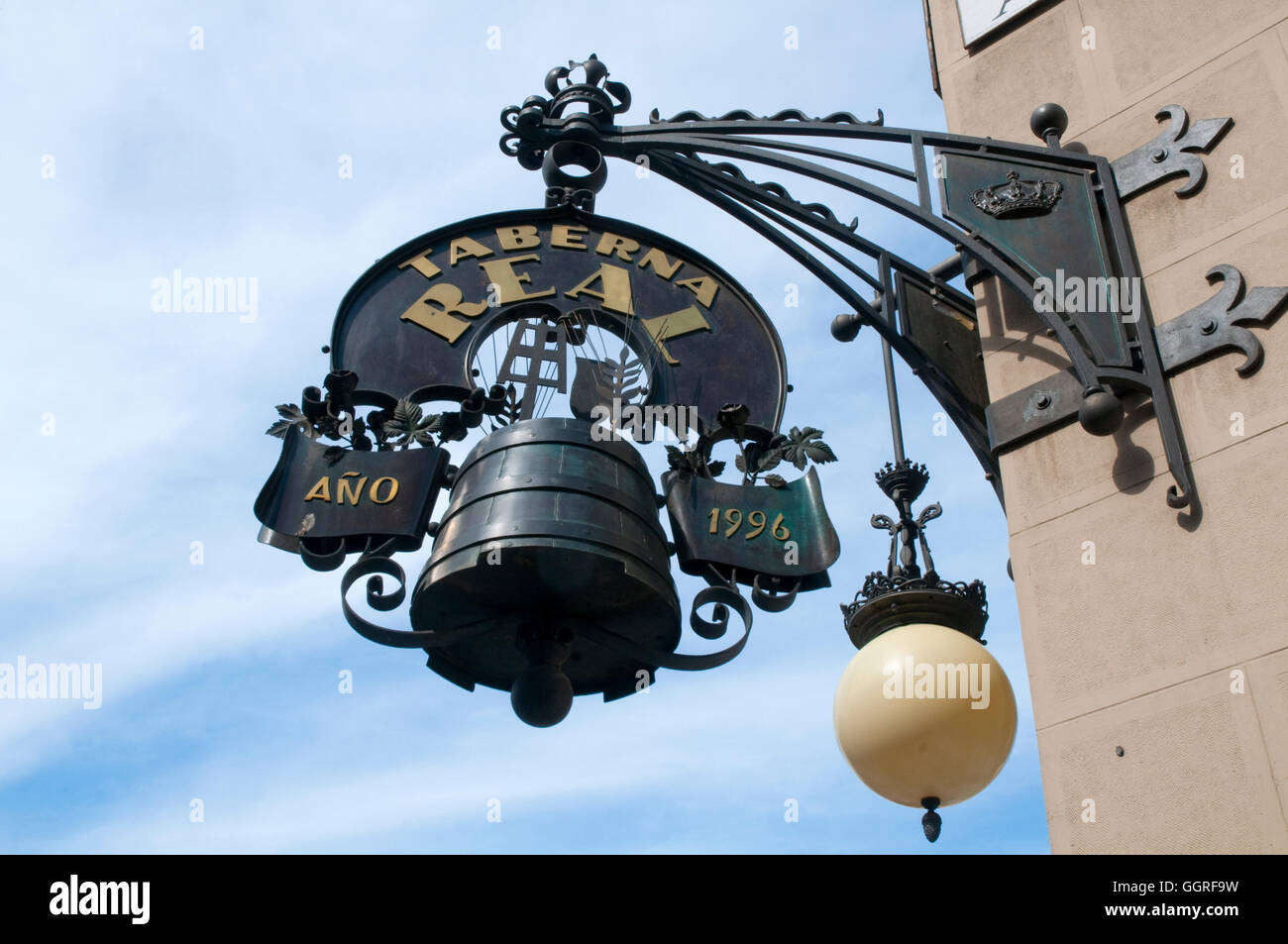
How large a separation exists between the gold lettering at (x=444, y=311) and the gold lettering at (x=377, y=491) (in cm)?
75

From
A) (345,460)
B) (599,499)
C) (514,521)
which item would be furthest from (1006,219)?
(345,460)

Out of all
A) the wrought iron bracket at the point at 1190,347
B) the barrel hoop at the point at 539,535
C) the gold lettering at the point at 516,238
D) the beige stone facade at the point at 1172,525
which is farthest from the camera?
the gold lettering at the point at 516,238

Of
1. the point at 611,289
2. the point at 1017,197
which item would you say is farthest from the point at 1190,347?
the point at 611,289

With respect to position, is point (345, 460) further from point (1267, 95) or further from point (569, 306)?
point (1267, 95)

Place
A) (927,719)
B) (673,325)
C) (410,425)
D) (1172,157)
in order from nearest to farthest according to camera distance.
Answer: (927,719), (410,425), (1172,157), (673,325)

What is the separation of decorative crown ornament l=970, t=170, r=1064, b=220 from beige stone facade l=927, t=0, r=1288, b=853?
37 cm

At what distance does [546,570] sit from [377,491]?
0.76m

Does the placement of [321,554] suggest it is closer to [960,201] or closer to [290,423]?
[290,423]

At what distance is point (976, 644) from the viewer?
443cm

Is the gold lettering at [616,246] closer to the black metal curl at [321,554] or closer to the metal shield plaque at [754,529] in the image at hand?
the metal shield plaque at [754,529]

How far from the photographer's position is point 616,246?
19.1 feet

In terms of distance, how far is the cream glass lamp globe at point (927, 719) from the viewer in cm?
420

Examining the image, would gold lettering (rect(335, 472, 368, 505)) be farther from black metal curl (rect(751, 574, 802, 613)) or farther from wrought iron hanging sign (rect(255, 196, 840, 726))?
black metal curl (rect(751, 574, 802, 613))

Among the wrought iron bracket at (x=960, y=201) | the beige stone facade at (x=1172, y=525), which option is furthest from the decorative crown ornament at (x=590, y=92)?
the beige stone facade at (x=1172, y=525)
